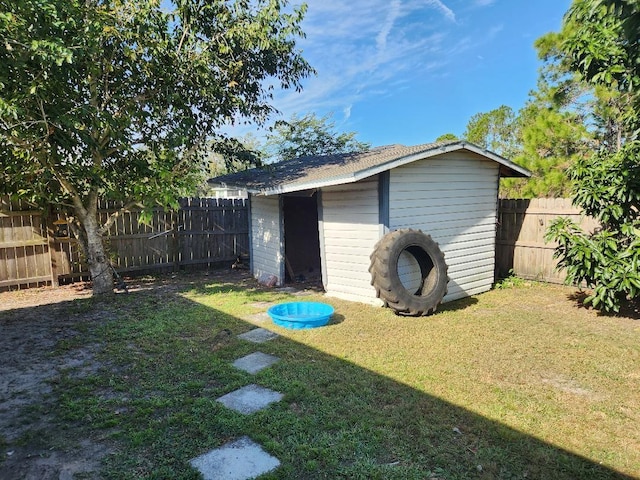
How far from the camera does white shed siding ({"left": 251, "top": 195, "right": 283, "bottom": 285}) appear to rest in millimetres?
7637

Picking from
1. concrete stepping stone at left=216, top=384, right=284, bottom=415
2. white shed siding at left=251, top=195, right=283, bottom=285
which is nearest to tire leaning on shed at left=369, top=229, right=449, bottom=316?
concrete stepping stone at left=216, top=384, right=284, bottom=415

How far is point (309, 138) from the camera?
1827cm

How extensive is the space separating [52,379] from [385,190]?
14.6 ft

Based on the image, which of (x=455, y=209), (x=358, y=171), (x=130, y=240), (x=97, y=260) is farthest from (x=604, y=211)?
(x=130, y=240)

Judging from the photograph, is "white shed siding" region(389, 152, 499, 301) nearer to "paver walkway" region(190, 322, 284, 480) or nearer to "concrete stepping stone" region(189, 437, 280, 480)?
"paver walkway" region(190, 322, 284, 480)

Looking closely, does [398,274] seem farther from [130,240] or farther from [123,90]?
[130,240]

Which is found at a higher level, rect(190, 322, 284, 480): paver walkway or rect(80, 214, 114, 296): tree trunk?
rect(80, 214, 114, 296): tree trunk

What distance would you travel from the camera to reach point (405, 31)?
50.2 ft

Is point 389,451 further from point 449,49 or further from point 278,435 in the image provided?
point 449,49

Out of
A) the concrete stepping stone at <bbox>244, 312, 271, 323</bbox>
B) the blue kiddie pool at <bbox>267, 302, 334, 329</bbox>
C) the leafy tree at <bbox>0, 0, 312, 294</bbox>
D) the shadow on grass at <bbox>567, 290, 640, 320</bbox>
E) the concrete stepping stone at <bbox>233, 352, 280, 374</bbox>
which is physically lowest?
the shadow on grass at <bbox>567, 290, 640, 320</bbox>

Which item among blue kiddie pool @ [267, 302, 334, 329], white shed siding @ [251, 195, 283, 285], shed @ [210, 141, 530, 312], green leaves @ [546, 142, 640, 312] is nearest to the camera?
blue kiddie pool @ [267, 302, 334, 329]

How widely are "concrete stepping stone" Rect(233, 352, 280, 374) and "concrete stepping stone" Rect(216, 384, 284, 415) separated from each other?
376mm

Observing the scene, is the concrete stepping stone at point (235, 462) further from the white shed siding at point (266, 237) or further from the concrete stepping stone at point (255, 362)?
the white shed siding at point (266, 237)

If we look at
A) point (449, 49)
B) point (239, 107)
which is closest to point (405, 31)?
point (449, 49)
